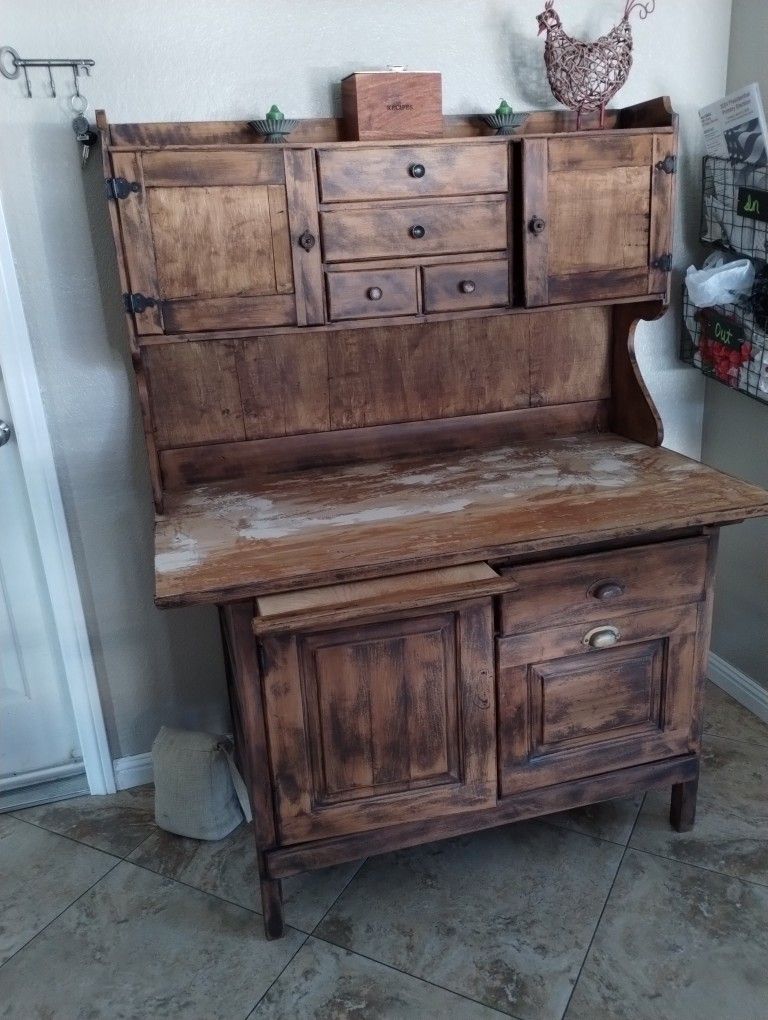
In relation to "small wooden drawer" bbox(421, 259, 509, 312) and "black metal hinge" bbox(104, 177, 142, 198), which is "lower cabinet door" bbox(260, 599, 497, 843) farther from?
"black metal hinge" bbox(104, 177, 142, 198)

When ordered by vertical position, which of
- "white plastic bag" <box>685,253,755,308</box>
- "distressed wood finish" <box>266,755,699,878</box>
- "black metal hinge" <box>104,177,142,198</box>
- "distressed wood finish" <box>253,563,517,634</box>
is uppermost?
"black metal hinge" <box>104,177,142,198</box>

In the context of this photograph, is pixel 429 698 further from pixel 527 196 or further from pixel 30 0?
pixel 30 0

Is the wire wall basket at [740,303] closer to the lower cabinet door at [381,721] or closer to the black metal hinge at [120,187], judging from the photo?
the lower cabinet door at [381,721]

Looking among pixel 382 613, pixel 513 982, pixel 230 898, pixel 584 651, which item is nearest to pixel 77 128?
pixel 382 613

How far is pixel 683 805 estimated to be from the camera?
2.03 m

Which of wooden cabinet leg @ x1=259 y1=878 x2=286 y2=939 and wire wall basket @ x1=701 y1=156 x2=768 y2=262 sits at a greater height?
wire wall basket @ x1=701 y1=156 x2=768 y2=262

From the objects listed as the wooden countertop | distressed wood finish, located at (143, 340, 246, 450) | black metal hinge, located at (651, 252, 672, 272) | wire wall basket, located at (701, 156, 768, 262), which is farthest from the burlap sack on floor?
wire wall basket, located at (701, 156, 768, 262)

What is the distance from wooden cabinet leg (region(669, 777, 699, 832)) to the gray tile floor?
0.08 ft

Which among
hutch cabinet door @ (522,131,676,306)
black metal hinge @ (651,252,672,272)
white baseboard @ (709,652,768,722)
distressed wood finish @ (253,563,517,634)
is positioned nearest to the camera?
distressed wood finish @ (253,563,517,634)

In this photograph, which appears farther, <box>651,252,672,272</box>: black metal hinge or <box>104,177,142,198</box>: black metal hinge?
<box>651,252,672,272</box>: black metal hinge

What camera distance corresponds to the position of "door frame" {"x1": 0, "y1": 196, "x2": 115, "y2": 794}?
1931mm

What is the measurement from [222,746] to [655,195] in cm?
156

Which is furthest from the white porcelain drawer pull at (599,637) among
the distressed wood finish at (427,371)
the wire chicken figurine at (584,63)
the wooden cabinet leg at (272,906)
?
the wire chicken figurine at (584,63)

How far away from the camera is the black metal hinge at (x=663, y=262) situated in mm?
1976
